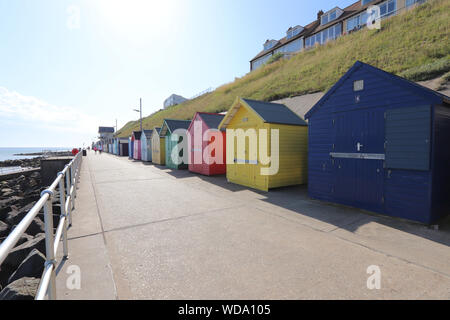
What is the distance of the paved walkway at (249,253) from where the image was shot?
3.07m

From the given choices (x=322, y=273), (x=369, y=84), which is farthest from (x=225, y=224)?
(x=369, y=84)

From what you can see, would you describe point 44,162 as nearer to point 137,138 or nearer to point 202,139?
point 202,139

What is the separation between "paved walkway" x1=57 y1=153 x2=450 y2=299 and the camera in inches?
121

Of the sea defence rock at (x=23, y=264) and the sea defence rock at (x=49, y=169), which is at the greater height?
the sea defence rock at (x=49, y=169)

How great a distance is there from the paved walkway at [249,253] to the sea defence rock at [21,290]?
0.32 metres

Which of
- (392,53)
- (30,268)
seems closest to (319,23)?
(392,53)

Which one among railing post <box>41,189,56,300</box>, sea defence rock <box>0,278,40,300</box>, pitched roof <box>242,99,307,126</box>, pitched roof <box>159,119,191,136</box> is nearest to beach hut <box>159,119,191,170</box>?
pitched roof <box>159,119,191,136</box>

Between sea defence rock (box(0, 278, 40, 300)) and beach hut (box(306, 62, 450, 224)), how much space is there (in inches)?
295

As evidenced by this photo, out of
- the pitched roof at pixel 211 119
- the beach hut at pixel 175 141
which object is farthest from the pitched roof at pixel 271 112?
the beach hut at pixel 175 141

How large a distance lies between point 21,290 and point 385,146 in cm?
785

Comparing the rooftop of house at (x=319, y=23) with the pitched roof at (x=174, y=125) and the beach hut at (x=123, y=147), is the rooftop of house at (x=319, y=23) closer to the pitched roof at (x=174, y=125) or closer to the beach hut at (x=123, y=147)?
the pitched roof at (x=174, y=125)

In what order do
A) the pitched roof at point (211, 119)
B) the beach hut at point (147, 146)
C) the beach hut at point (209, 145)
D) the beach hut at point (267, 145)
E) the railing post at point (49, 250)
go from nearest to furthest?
the railing post at point (49, 250), the beach hut at point (267, 145), the beach hut at point (209, 145), the pitched roof at point (211, 119), the beach hut at point (147, 146)

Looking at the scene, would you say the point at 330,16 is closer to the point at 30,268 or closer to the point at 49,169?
the point at 49,169

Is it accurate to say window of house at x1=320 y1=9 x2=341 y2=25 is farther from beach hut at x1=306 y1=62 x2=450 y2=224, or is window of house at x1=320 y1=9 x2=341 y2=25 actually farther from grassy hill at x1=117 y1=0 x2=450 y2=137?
beach hut at x1=306 y1=62 x2=450 y2=224
